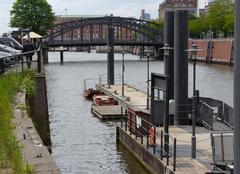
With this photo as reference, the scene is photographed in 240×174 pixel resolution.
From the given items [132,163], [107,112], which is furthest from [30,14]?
[132,163]

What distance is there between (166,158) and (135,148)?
4.51 metres

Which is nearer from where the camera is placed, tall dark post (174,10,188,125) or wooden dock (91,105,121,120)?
tall dark post (174,10,188,125)

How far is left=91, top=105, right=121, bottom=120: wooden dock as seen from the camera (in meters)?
36.0

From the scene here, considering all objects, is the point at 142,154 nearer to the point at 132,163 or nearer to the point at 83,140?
the point at 132,163

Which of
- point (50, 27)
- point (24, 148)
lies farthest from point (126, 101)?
point (50, 27)

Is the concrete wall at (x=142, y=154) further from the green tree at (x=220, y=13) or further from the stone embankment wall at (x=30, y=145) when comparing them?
the green tree at (x=220, y=13)

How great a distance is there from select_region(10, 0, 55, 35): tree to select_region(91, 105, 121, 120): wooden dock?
278 ft

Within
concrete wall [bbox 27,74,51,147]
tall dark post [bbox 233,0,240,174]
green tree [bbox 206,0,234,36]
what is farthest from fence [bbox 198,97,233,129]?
green tree [bbox 206,0,234,36]

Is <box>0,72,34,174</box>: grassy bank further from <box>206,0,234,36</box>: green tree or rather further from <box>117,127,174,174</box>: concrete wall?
<box>206,0,234,36</box>: green tree

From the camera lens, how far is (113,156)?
24062 mm

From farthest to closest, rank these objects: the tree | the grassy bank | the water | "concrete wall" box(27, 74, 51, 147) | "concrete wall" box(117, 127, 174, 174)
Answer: the tree
"concrete wall" box(27, 74, 51, 147)
the water
"concrete wall" box(117, 127, 174, 174)
the grassy bank

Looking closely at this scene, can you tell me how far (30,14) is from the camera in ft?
401

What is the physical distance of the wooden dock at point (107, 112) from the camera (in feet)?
118

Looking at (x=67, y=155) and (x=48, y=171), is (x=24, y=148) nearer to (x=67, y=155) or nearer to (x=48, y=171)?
(x=48, y=171)
